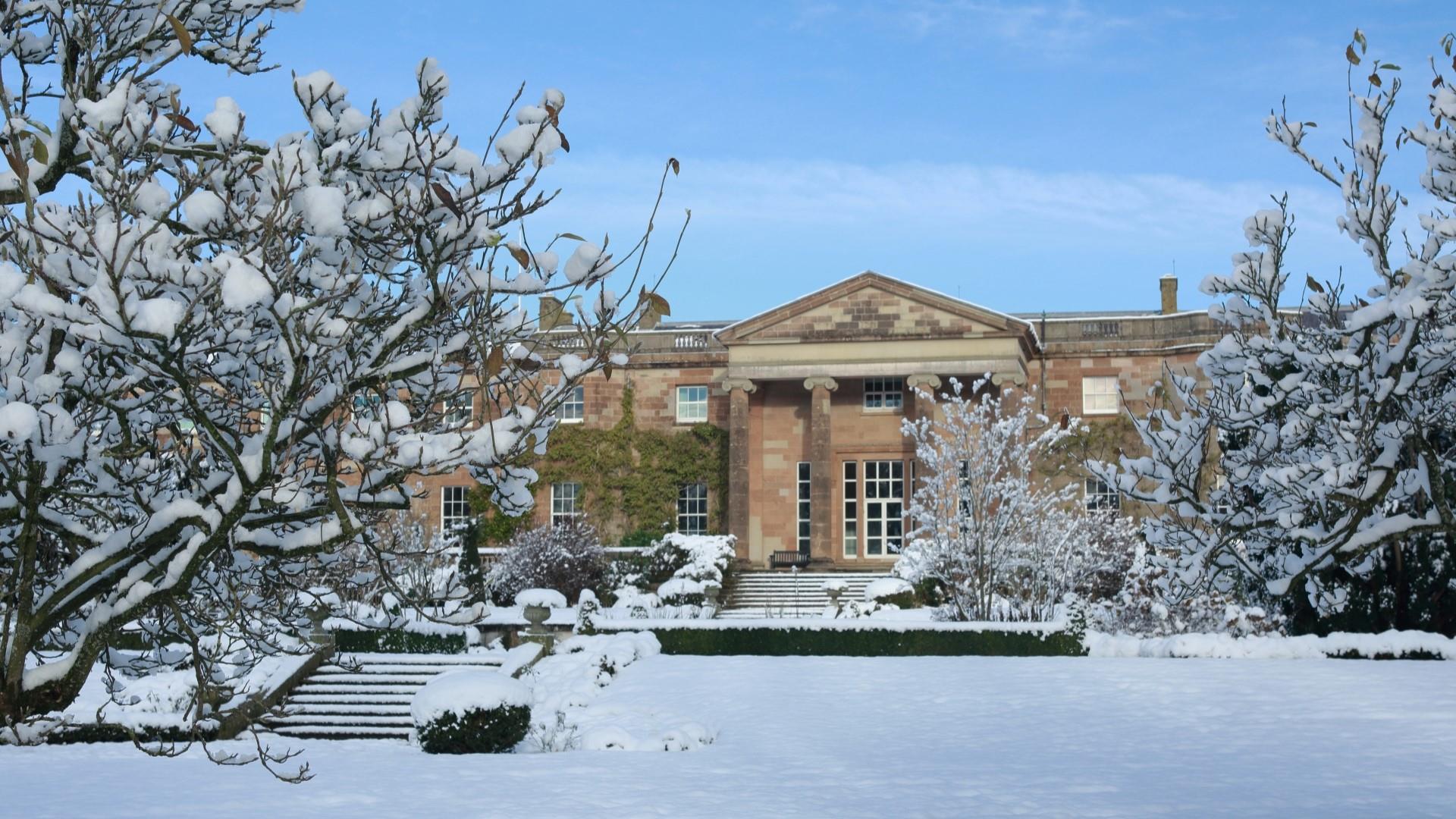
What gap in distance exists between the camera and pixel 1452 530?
1005 cm

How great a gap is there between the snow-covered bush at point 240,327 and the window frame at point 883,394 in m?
29.8

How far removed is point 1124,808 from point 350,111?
24.0ft

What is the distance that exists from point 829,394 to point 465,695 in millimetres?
20910

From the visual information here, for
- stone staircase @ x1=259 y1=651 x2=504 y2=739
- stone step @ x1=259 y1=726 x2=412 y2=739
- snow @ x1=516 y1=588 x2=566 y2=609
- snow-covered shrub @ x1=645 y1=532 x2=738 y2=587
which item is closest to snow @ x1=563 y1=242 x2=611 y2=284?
stone staircase @ x1=259 y1=651 x2=504 y2=739

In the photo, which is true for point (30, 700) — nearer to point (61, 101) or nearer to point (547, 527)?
point (61, 101)

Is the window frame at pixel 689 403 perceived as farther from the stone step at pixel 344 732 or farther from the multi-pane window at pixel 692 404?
the stone step at pixel 344 732

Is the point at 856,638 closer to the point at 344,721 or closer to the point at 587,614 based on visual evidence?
the point at 587,614

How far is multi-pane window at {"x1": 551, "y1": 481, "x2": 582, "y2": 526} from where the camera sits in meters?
37.4

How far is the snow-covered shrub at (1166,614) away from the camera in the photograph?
21.0m

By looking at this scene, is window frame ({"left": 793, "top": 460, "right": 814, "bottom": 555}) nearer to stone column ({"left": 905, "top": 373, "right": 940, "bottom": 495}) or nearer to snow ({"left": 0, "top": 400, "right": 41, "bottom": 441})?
stone column ({"left": 905, "top": 373, "right": 940, "bottom": 495})

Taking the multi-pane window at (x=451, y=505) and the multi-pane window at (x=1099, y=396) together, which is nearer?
the multi-pane window at (x=1099, y=396)

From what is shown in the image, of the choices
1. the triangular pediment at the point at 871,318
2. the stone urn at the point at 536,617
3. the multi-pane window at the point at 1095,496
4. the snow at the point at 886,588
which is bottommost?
the stone urn at the point at 536,617

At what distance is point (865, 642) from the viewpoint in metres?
22.9

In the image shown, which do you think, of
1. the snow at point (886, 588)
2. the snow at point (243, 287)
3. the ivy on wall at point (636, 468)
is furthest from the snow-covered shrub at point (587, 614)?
the snow at point (243, 287)
